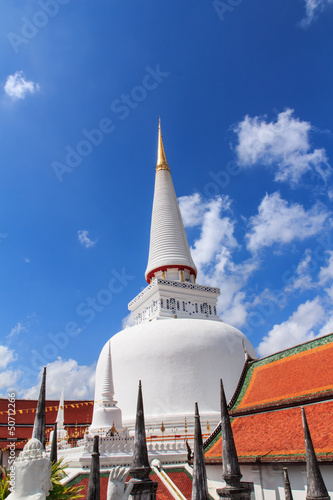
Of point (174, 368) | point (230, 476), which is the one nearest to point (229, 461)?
point (230, 476)

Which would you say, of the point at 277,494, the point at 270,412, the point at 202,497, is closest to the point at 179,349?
the point at 270,412

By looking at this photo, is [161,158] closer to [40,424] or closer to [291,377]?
[291,377]

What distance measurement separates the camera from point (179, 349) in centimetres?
2380

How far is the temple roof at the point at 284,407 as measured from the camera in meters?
9.90

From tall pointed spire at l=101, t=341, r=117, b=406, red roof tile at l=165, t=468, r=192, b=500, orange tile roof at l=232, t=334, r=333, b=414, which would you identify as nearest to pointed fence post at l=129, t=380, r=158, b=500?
orange tile roof at l=232, t=334, r=333, b=414

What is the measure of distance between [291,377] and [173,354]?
38.5 feet

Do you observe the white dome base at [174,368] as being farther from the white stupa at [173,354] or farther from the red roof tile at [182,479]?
the red roof tile at [182,479]

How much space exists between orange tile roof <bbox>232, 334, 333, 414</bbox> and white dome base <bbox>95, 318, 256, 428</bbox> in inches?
320

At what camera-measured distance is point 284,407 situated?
11617 mm

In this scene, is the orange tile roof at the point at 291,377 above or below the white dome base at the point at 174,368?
below

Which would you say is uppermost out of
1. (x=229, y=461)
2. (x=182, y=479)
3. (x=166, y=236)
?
(x=166, y=236)

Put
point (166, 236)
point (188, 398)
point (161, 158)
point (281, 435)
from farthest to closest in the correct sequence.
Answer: point (161, 158)
point (166, 236)
point (188, 398)
point (281, 435)

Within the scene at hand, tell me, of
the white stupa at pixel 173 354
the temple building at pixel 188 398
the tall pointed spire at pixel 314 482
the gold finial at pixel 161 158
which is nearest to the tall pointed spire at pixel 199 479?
the temple building at pixel 188 398

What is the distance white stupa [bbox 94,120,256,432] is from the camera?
2217cm
